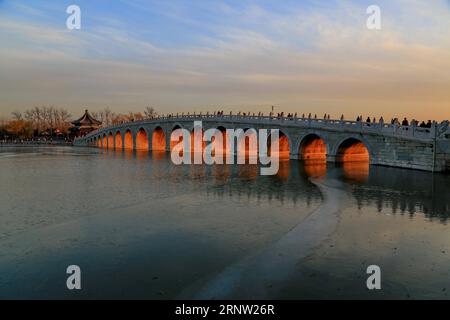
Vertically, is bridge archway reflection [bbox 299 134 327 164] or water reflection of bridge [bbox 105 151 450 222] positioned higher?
bridge archway reflection [bbox 299 134 327 164]

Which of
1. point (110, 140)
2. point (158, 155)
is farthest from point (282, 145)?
point (110, 140)

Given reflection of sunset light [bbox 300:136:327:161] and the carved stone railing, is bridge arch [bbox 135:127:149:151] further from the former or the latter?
reflection of sunset light [bbox 300:136:327:161]

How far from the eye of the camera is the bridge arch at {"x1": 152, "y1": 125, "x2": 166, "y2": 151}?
57.6 m

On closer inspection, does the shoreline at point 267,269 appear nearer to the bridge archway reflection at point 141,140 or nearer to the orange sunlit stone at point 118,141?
the bridge archway reflection at point 141,140

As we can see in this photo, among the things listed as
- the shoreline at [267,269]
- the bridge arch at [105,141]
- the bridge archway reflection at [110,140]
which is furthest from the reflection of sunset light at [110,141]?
the shoreline at [267,269]

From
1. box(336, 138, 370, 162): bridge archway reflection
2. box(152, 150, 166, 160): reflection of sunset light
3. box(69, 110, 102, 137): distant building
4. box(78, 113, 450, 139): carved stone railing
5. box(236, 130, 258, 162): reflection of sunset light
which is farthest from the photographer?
box(69, 110, 102, 137): distant building

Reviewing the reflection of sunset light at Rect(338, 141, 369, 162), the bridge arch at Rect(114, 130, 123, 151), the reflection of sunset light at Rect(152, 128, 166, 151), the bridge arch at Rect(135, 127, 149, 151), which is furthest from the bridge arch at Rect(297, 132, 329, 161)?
the bridge arch at Rect(114, 130, 123, 151)

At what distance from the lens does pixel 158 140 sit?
194 ft

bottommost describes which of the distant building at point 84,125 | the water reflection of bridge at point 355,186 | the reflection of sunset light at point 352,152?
the water reflection of bridge at point 355,186

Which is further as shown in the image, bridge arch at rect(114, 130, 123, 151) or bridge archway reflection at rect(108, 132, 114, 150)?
bridge archway reflection at rect(108, 132, 114, 150)

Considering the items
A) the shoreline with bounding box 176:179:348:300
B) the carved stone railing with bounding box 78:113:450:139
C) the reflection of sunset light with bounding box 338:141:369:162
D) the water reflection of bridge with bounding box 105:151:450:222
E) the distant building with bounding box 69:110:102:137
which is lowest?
the shoreline with bounding box 176:179:348:300

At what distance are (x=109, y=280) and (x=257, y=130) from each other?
31398 mm

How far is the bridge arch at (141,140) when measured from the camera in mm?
61825
